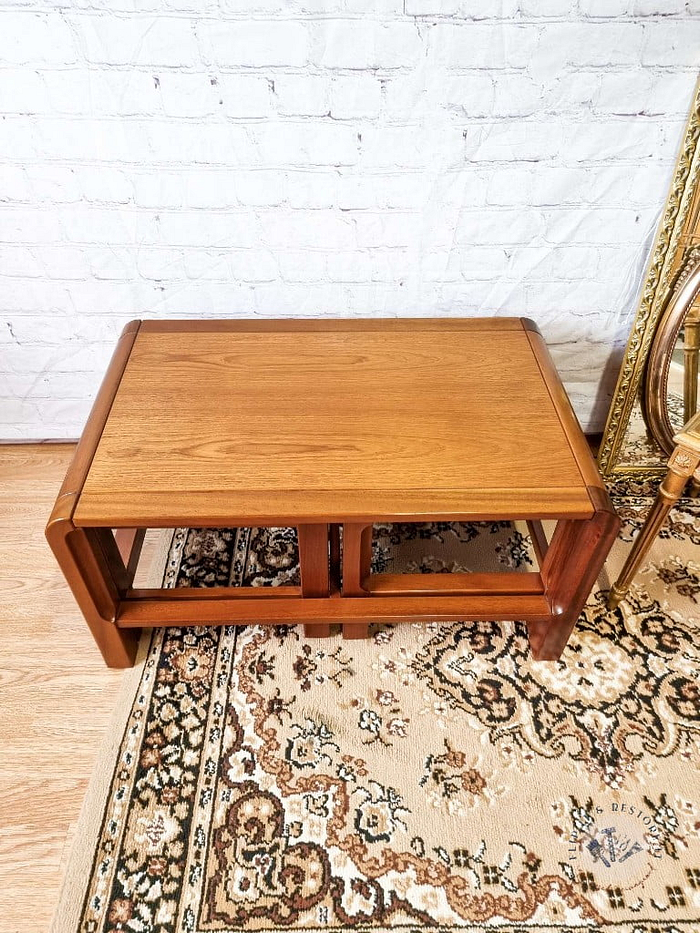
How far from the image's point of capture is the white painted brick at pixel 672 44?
101 cm

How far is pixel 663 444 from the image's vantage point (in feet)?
4.81

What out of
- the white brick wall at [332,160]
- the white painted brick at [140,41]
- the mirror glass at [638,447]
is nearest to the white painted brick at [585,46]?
the white brick wall at [332,160]

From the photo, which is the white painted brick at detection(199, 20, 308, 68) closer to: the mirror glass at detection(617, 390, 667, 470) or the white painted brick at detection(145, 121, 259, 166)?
the white painted brick at detection(145, 121, 259, 166)

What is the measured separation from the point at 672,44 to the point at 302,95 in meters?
0.64

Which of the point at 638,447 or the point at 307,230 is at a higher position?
the point at 307,230

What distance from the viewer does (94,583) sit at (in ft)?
3.36

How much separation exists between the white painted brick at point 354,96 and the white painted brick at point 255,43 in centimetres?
8

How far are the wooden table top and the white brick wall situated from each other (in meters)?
0.14

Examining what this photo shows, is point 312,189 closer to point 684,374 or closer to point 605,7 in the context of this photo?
point 605,7

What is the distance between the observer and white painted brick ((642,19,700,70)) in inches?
39.9

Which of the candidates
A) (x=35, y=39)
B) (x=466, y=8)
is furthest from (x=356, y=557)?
(x=35, y=39)

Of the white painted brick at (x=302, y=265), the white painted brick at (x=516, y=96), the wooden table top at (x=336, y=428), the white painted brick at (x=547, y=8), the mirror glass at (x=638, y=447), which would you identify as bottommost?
the mirror glass at (x=638, y=447)

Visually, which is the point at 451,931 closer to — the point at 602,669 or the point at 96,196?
the point at 602,669

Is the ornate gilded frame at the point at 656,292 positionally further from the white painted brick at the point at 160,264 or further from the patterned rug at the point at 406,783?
the white painted brick at the point at 160,264
